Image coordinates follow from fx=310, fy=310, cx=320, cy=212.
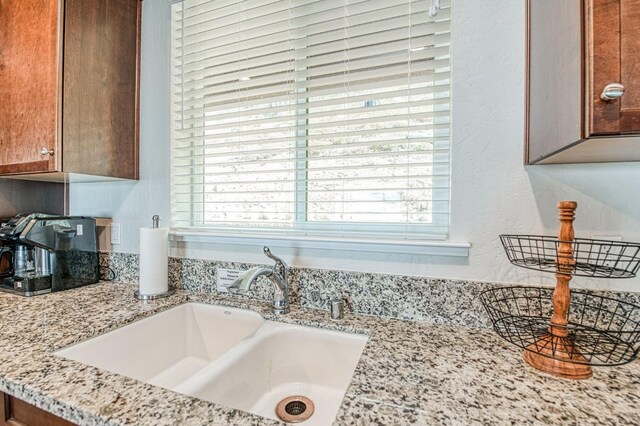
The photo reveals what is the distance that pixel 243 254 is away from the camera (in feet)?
3.92

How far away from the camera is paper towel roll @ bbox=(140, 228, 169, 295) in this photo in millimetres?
1171

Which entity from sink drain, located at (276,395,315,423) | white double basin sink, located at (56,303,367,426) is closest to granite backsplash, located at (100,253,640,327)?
white double basin sink, located at (56,303,367,426)

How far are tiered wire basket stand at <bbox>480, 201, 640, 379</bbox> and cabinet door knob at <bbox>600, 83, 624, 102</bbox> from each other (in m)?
0.24

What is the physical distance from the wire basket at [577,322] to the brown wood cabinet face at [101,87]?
146 centimetres

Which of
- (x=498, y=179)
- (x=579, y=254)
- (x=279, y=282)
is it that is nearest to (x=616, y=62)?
(x=498, y=179)

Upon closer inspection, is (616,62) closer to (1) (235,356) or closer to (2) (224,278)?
(1) (235,356)

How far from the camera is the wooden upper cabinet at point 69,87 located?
1132 mm

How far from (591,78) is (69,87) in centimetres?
154

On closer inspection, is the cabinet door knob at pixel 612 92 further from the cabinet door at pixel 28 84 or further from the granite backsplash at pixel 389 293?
the cabinet door at pixel 28 84

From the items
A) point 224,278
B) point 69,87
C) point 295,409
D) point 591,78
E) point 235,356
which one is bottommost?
point 295,409

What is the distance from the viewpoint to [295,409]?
843mm

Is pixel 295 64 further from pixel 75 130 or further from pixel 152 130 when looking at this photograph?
pixel 75 130

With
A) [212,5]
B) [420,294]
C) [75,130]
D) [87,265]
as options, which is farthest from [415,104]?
[87,265]

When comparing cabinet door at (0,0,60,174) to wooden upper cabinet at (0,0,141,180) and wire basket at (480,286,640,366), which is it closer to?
wooden upper cabinet at (0,0,141,180)
